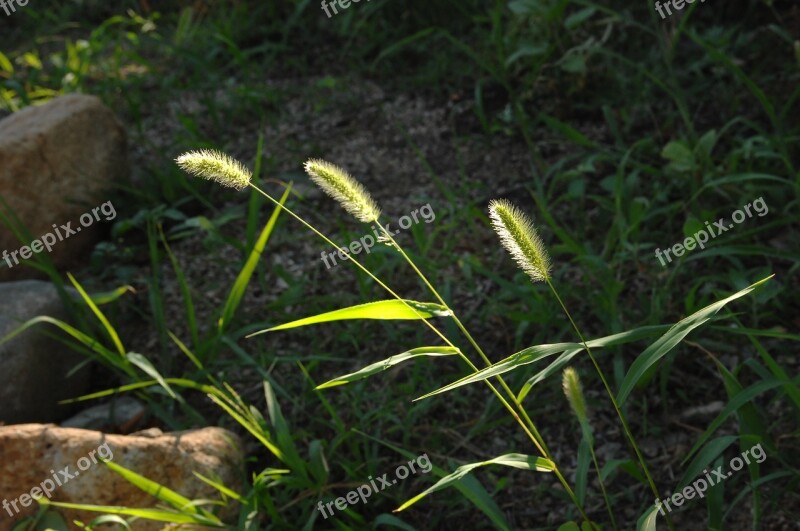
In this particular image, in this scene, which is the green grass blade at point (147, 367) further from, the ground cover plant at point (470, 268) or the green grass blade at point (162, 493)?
the green grass blade at point (162, 493)

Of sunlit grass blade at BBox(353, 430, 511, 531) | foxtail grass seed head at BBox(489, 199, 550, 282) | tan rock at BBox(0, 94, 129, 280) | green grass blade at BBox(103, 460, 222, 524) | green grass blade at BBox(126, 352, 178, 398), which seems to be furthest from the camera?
tan rock at BBox(0, 94, 129, 280)

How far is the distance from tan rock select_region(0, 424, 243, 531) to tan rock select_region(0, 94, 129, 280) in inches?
48.9

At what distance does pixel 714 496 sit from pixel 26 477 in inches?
66.7

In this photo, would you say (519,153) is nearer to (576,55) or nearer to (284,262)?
(576,55)

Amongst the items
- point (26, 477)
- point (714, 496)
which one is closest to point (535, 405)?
point (714, 496)

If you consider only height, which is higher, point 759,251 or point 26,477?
point 26,477

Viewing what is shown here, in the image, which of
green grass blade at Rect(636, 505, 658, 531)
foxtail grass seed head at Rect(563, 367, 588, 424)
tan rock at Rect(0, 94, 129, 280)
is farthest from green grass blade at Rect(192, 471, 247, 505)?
tan rock at Rect(0, 94, 129, 280)

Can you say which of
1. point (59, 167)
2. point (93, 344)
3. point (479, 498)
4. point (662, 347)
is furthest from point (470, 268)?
point (59, 167)

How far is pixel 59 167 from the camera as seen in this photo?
3.53m

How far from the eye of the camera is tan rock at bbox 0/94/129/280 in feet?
11.3

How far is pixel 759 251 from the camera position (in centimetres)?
264

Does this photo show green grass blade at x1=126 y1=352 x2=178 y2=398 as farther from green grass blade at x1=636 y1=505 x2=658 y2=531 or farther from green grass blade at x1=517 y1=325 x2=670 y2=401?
green grass blade at x1=636 y1=505 x2=658 y2=531

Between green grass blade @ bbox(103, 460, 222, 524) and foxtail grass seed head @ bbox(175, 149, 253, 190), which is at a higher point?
foxtail grass seed head @ bbox(175, 149, 253, 190)

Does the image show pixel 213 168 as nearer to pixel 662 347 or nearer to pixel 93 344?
pixel 662 347
